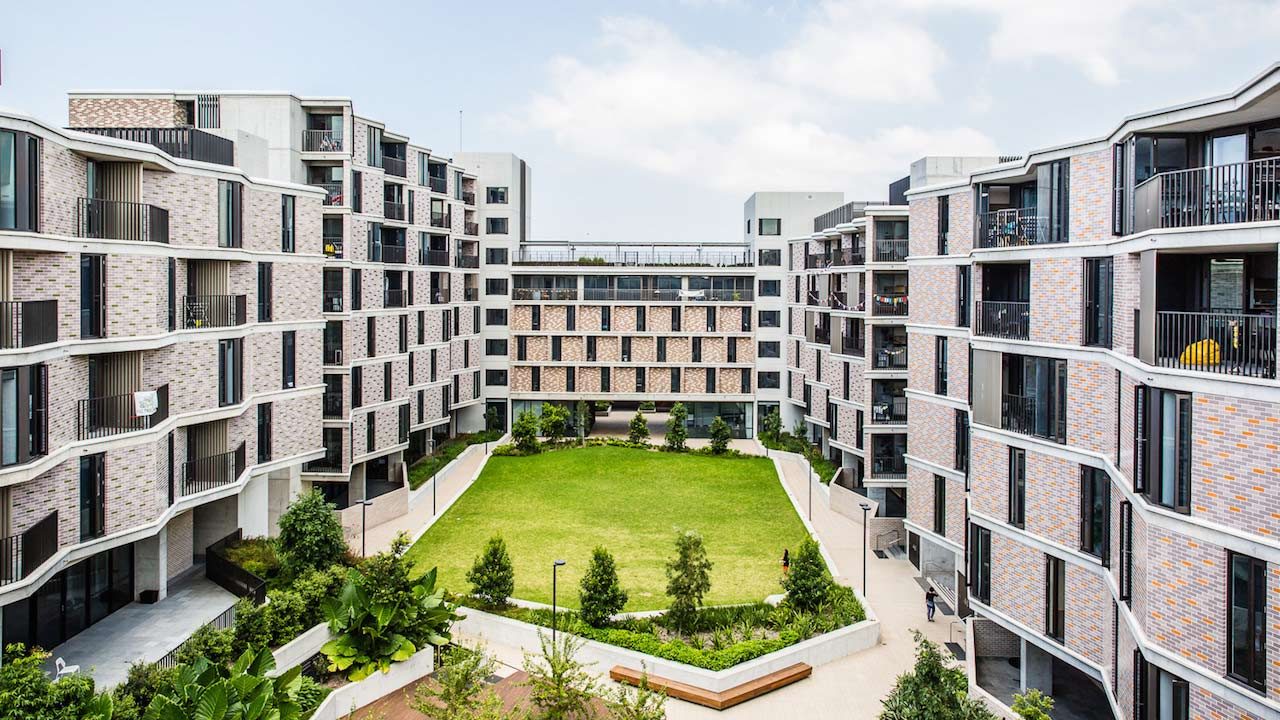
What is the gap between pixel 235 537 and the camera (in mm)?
27078

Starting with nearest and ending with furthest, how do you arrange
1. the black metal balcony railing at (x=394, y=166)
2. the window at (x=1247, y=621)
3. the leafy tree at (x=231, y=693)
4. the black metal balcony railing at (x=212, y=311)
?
1. the window at (x=1247, y=621)
2. the leafy tree at (x=231, y=693)
3. the black metal balcony railing at (x=212, y=311)
4. the black metal balcony railing at (x=394, y=166)

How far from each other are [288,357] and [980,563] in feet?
68.3

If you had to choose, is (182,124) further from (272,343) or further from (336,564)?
(336,564)

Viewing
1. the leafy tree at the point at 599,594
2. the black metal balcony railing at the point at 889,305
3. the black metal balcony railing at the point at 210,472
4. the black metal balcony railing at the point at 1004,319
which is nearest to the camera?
the black metal balcony railing at the point at 1004,319

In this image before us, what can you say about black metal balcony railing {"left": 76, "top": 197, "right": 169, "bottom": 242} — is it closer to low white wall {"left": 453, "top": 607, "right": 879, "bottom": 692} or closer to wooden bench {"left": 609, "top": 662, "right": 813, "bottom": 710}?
low white wall {"left": 453, "top": 607, "right": 879, "bottom": 692}

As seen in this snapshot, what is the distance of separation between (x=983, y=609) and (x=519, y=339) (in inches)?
1452

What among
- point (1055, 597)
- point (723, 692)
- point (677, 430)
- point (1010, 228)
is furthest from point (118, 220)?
point (677, 430)

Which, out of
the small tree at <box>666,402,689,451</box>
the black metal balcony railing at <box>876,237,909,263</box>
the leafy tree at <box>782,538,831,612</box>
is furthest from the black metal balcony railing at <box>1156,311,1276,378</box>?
the small tree at <box>666,402,689,451</box>

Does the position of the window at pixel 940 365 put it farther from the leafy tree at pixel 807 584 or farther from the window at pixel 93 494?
the window at pixel 93 494

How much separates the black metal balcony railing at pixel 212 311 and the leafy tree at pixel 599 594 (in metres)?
12.0

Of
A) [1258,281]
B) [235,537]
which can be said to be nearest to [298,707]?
[235,537]

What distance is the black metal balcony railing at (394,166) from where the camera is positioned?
3700 centimetres

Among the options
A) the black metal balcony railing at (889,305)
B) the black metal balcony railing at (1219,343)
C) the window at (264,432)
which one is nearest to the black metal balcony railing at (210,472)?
the window at (264,432)

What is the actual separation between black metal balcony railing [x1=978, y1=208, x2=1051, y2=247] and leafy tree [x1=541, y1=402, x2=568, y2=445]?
30815 millimetres
